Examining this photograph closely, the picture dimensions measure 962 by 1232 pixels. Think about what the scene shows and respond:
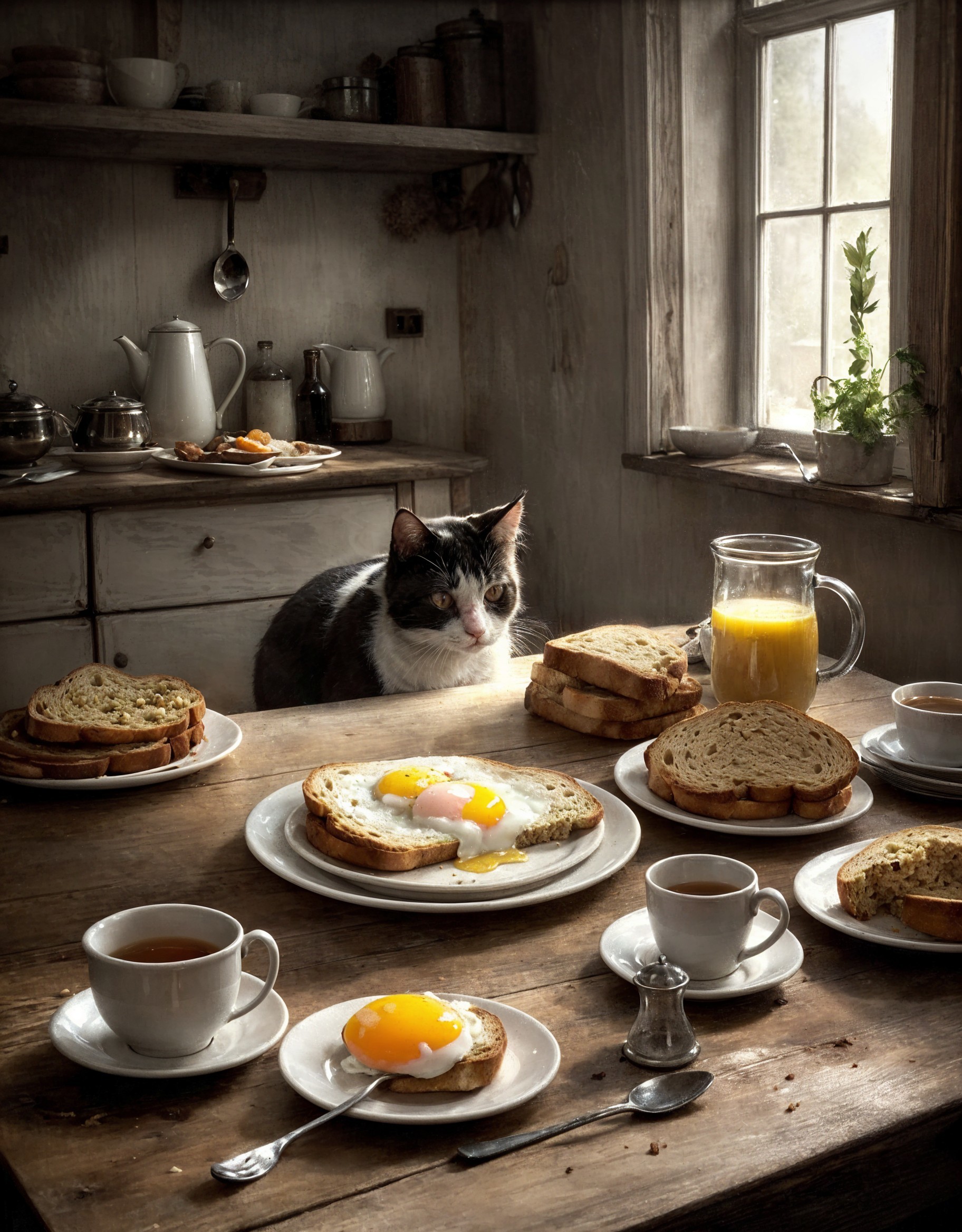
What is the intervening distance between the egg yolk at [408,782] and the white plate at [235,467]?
70.6 inches

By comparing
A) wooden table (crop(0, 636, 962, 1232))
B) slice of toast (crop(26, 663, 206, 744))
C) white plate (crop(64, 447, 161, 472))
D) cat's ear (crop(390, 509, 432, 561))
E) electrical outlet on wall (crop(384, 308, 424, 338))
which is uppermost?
electrical outlet on wall (crop(384, 308, 424, 338))

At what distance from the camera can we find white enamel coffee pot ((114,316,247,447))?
320 centimetres

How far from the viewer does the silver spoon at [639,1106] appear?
761mm

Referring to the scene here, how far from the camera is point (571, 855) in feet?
3.76

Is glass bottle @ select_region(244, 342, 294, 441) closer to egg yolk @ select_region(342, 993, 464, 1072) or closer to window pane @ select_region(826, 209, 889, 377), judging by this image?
window pane @ select_region(826, 209, 889, 377)

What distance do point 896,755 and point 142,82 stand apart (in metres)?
2.43

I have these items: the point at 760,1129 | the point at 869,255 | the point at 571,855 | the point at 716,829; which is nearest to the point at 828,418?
the point at 869,255

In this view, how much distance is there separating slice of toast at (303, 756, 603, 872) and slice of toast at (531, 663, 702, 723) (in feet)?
0.71

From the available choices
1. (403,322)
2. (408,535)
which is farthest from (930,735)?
(403,322)

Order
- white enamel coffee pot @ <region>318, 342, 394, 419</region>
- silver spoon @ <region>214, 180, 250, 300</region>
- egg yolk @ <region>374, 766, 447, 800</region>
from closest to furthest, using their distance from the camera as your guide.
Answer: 1. egg yolk @ <region>374, 766, 447, 800</region>
2. silver spoon @ <region>214, 180, 250, 300</region>
3. white enamel coffee pot @ <region>318, 342, 394, 419</region>

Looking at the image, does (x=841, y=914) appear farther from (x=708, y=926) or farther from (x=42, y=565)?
(x=42, y=565)

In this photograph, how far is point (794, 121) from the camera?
260cm

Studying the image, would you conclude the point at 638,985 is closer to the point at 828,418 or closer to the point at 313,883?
the point at 313,883

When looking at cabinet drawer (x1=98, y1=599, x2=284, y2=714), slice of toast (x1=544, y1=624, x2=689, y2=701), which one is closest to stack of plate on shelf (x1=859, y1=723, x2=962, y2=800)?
slice of toast (x1=544, y1=624, x2=689, y2=701)
